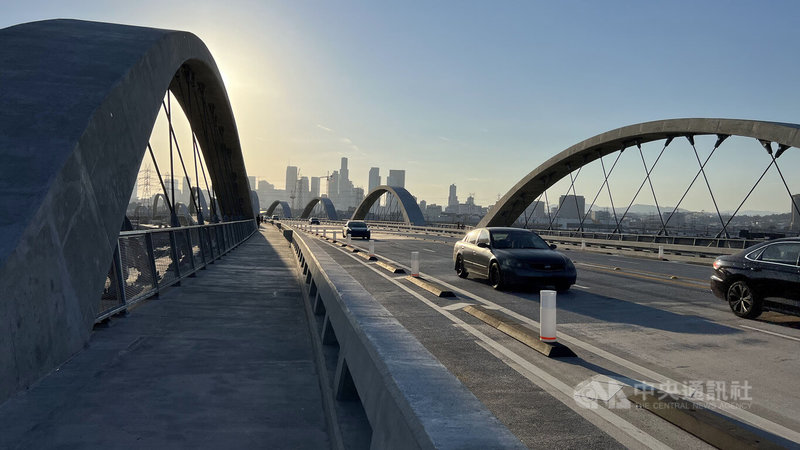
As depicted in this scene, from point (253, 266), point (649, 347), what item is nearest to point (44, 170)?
point (649, 347)

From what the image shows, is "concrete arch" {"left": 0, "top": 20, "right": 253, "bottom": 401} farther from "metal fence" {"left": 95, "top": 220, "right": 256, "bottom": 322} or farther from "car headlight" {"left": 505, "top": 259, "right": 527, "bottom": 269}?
"car headlight" {"left": 505, "top": 259, "right": 527, "bottom": 269}

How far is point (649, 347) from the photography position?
7.24 metres

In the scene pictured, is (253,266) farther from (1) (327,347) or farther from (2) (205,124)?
(2) (205,124)

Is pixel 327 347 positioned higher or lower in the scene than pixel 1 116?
lower

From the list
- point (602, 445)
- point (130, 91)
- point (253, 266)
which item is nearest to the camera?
point (602, 445)

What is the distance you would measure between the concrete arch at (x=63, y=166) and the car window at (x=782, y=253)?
10419mm

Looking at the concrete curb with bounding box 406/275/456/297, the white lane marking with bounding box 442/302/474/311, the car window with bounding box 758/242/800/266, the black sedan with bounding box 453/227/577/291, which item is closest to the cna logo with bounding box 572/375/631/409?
the white lane marking with bounding box 442/302/474/311

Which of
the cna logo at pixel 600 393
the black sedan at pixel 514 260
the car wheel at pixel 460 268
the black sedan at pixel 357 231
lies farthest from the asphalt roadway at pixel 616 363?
the black sedan at pixel 357 231

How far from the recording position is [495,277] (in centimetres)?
1332

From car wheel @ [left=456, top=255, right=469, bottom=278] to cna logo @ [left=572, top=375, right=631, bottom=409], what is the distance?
9.98 metres

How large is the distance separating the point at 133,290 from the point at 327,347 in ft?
15.6

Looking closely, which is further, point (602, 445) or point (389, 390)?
point (602, 445)

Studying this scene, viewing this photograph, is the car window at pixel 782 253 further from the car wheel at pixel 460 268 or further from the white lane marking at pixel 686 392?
the car wheel at pixel 460 268

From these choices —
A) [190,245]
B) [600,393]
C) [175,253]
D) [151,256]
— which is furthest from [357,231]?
[600,393]
